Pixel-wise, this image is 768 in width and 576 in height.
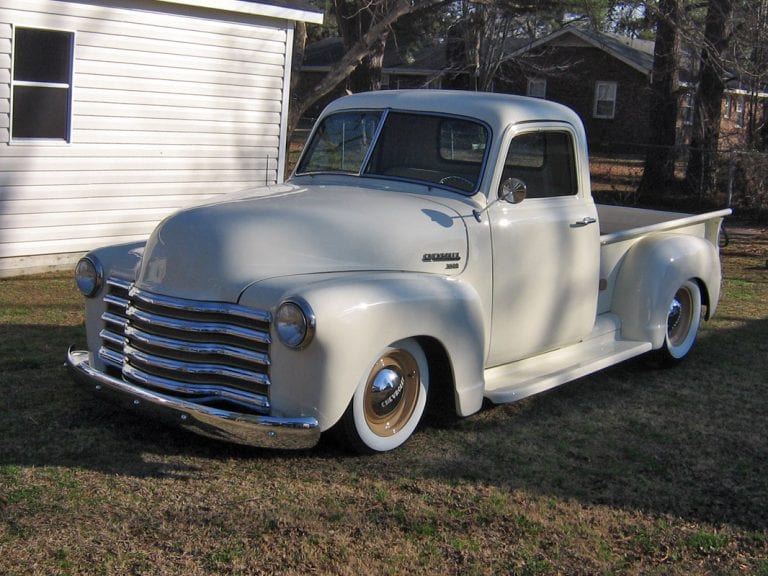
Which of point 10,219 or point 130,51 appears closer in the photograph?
point 10,219

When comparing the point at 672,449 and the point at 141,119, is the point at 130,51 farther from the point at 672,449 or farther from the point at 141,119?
the point at 672,449

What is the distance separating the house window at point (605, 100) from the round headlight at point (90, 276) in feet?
108

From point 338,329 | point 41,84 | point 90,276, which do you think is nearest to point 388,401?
point 338,329

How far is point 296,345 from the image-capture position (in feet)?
14.9

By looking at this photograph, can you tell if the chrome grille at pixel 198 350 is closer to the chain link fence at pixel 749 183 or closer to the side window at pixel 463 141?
the side window at pixel 463 141

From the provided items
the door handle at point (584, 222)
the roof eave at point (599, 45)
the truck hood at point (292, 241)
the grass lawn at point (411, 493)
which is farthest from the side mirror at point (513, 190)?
the roof eave at point (599, 45)

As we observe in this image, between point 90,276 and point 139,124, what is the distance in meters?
5.99

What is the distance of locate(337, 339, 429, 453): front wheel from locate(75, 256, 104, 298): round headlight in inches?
65.3

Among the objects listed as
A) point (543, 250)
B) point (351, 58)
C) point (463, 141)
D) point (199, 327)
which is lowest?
point (199, 327)

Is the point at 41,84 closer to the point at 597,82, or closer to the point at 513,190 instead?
the point at 513,190

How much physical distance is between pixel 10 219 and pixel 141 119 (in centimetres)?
188

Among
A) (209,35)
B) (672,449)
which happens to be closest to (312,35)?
(209,35)

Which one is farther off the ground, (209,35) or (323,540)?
(209,35)

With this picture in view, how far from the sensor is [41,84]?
10.3m
